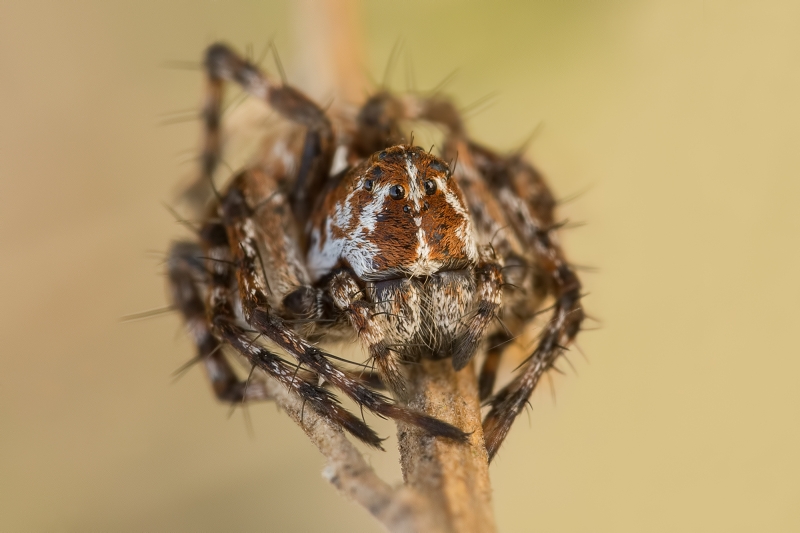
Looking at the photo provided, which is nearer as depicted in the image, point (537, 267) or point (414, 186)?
point (414, 186)

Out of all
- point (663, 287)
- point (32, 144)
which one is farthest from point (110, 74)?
point (663, 287)

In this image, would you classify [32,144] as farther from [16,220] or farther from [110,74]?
[110,74]

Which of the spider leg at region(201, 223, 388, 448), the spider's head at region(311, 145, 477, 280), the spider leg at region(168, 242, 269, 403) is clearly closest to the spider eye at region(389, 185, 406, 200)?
the spider's head at region(311, 145, 477, 280)

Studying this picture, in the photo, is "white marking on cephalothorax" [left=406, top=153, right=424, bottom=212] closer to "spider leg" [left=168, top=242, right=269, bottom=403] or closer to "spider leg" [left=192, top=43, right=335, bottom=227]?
"spider leg" [left=192, top=43, right=335, bottom=227]

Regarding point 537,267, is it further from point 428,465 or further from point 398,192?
point 428,465

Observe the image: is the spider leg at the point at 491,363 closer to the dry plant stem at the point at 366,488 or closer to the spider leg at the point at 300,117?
the dry plant stem at the point at 366,488

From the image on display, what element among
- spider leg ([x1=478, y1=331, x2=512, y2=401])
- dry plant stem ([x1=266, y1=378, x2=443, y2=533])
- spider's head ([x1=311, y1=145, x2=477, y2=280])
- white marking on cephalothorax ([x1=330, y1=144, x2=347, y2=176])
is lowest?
dry plant stem ([x1=266, y1=378, x2=443, y2=533])

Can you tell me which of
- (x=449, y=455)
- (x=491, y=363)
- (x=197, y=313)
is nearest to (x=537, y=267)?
(x=491, y=363)
